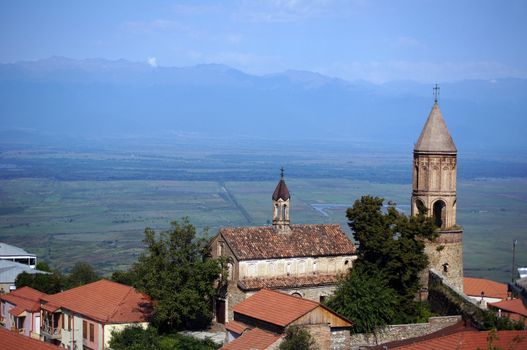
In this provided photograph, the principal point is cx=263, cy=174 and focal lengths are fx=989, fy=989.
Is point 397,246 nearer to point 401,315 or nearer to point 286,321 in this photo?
Result: point 401,315

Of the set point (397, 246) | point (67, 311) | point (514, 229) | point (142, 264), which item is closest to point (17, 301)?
point (67, 311)

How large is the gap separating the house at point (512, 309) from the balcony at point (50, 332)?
1854 centimetres

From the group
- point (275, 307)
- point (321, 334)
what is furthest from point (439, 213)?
point (321, 334)

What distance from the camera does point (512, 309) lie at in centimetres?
4266

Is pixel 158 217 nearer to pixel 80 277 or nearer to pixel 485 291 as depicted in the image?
pixel 80 277

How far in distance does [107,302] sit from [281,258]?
26.1 ft

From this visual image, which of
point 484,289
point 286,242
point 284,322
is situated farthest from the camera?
point 484,289

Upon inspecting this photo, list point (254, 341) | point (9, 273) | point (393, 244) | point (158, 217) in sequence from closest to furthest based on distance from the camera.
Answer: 1. point (254, 341)
2. point (393, 244)
3. point (9, 273)
4. point (158, 217)

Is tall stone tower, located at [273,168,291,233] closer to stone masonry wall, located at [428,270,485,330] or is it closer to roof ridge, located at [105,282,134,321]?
stone masonry wall, located at [428,270,485,330]

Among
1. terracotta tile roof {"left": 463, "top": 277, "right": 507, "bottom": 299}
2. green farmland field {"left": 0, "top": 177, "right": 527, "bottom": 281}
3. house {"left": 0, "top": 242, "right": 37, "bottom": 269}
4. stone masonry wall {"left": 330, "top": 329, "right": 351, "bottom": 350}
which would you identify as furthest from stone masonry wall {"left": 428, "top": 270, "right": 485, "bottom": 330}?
green farmland field {"left": 0, "top": 177, "right": 527, "bottom": 281}

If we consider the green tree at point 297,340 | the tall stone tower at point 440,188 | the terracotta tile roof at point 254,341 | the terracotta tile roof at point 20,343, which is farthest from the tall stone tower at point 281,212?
the terracotta tile roof at point 20,343

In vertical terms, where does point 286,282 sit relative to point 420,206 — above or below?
below

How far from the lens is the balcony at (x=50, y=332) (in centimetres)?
4278

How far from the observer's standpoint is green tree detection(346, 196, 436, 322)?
139 feet
